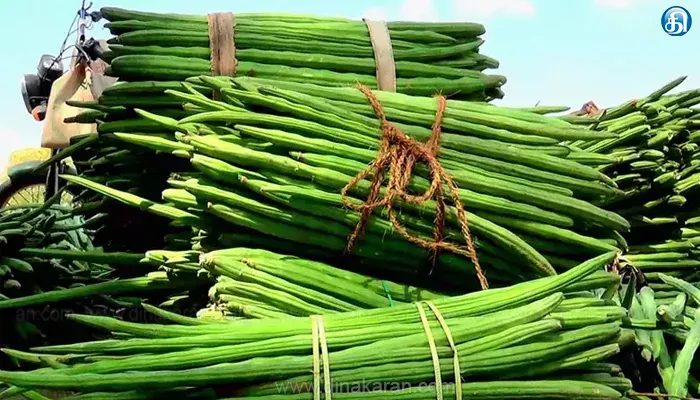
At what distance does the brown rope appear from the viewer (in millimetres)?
1686

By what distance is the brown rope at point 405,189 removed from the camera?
1.69m

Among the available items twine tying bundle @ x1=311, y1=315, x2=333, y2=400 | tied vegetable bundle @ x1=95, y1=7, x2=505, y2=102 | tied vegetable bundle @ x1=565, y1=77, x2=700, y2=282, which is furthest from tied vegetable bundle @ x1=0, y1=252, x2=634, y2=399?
tied vegetable bundle @ x1=565, y1=77, x2=700, y2=282

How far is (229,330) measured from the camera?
1457 millimetres

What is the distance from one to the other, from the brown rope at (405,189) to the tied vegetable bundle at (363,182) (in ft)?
0.05

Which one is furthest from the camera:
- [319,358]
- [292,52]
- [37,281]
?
[37,281]

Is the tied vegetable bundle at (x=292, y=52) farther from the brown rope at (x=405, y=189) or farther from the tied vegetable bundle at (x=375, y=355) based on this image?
the tied vegetable bundle at (x=375, y=355)

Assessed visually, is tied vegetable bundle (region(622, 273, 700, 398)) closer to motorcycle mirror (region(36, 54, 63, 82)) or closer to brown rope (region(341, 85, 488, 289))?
brown rope (region(341, 85, 488, 289))

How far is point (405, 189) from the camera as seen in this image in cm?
171

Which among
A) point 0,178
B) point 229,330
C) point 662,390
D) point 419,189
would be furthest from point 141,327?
point 0,178

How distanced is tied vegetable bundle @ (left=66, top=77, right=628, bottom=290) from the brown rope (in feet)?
0.05

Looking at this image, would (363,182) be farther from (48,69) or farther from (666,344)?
(48,69)

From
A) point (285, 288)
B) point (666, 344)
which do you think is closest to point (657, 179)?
point (666, 344)

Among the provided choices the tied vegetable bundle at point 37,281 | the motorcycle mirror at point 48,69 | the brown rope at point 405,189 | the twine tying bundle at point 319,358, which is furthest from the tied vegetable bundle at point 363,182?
the motorcycle mirror at point 48,69

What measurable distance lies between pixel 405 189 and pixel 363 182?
0.09 metres
